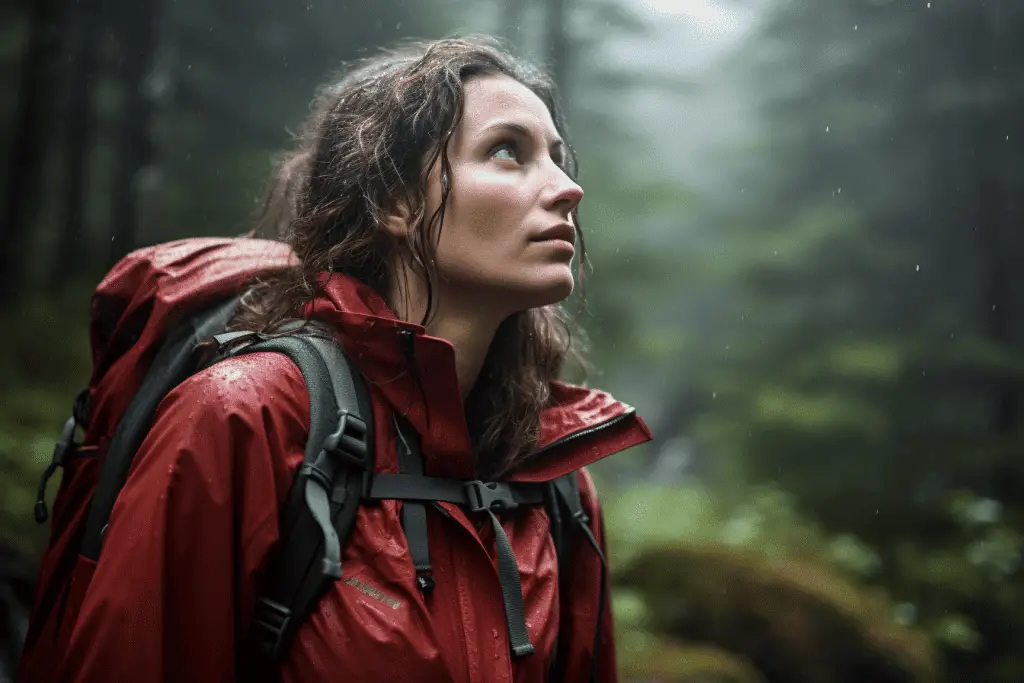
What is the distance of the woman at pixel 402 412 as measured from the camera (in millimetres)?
1606

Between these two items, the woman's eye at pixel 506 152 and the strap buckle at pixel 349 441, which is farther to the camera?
the woman's eye at pixel 506 152

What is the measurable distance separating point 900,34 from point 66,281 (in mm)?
11590

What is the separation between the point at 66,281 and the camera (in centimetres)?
922

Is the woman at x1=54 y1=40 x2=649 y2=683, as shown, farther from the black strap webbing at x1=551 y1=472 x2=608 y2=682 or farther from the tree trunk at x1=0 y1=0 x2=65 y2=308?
the tree trunk at x1=0 y1=0 x2=65 y2=308

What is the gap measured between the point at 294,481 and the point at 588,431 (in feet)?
2.81

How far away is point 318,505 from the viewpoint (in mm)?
1657

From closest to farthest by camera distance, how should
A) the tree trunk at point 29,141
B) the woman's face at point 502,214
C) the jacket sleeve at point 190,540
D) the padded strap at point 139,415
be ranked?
the jacket sleeve at point 190,540, the padded strap at point 139,415, the woman's face at point 502,214, the tree trunk at point 29,141

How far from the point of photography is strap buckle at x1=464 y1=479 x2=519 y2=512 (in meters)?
1.95

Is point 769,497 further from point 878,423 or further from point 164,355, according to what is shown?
point 164,355

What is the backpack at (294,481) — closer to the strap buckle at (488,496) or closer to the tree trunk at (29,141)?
A: the strap buckle at (488,496)

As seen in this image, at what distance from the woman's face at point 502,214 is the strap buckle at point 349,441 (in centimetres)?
52

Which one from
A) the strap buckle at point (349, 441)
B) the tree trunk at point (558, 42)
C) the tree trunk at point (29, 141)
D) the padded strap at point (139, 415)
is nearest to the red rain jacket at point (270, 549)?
the strap buckle at point (349, 441)

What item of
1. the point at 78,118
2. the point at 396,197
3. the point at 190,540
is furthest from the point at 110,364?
the point at 78,118

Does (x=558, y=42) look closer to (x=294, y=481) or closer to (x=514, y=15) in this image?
(x=514, y=15)
